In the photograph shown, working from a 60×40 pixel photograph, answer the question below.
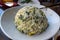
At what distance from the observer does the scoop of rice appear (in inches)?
18.5

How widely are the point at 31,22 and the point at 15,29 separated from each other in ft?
0.23

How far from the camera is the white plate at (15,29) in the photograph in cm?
47

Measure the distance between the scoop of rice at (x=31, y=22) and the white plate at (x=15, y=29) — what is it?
0.06 ft

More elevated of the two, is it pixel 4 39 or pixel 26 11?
pixel 26 11

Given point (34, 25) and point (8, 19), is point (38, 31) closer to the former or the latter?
point (34, 25)

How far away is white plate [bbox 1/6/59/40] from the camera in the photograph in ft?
1.54

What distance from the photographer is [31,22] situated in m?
0.47

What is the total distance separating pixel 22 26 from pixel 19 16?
0.14 ft

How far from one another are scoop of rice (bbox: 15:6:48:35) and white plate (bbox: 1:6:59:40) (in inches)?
0.7

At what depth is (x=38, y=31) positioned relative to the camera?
0.48 meters

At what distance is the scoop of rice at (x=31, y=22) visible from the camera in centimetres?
47

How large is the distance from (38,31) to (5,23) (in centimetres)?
13

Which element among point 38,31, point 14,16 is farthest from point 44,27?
point 14,16

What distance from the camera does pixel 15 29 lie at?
506 mm
